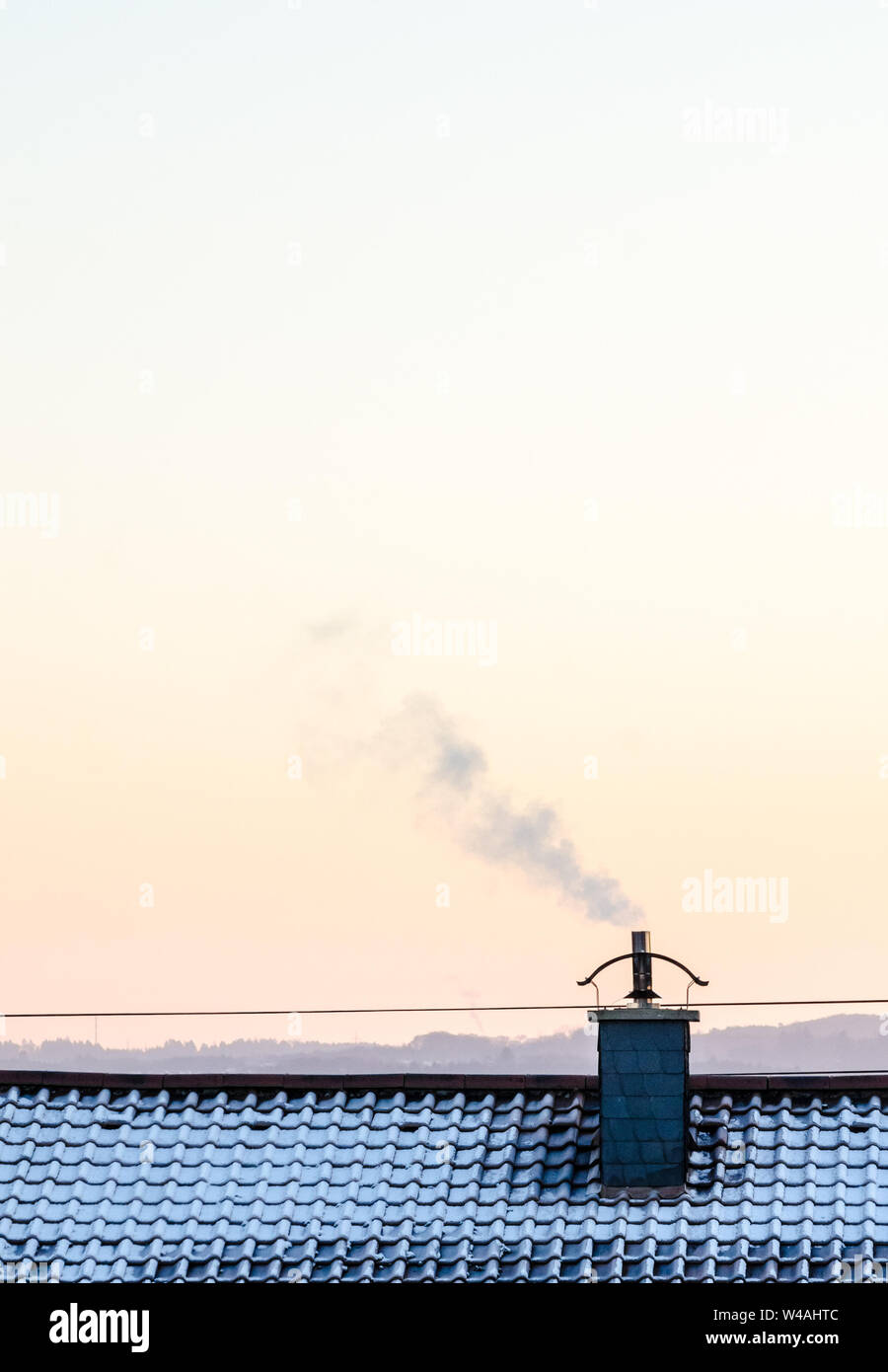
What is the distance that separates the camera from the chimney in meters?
17.3

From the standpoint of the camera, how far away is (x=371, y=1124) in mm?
18453

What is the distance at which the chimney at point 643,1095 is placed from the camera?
17.3 m

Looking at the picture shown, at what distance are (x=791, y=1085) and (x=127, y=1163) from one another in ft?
21.2

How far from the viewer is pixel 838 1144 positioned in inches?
687

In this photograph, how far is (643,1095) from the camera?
1756 cm
